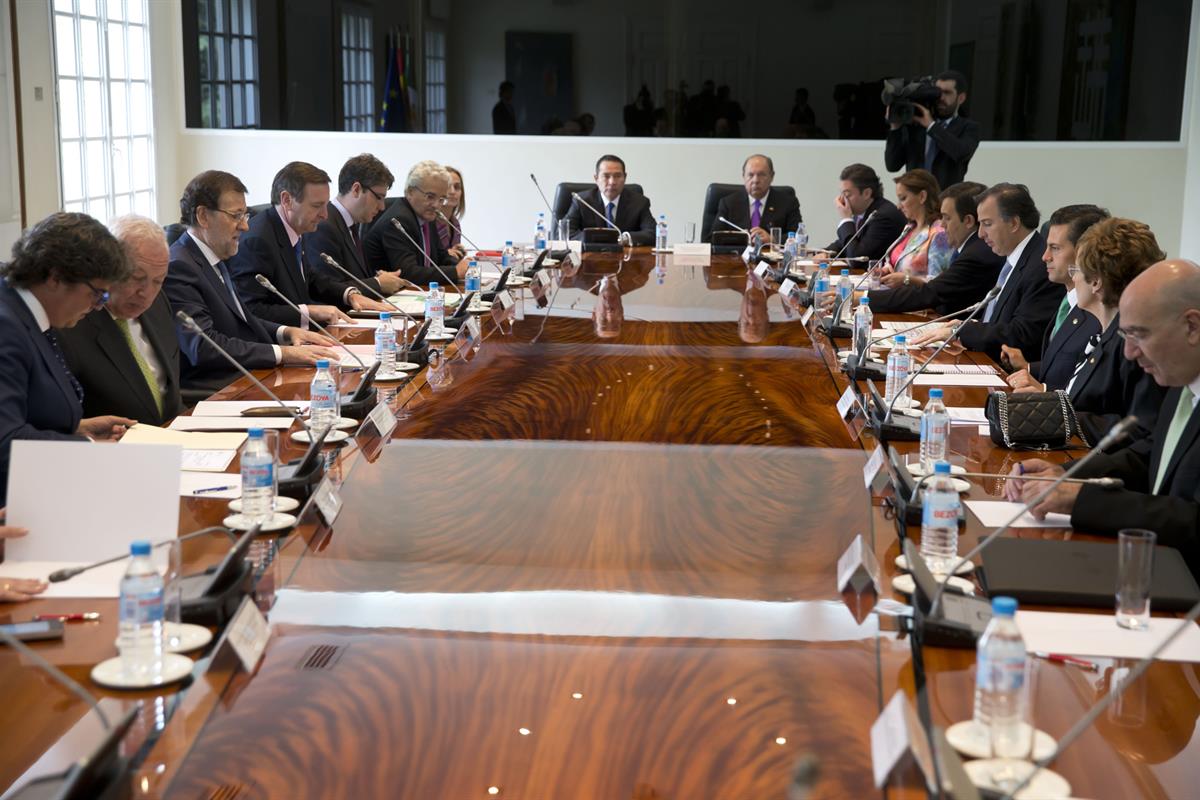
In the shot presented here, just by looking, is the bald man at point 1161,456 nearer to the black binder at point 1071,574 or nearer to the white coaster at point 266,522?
the black binder at point 1071,574

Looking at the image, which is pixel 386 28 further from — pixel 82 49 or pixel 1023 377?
pixel 1023 377

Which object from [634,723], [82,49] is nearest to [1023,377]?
[634,723]

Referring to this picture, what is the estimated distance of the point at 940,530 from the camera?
6.33ft

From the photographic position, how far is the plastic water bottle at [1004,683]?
1344 millimetres

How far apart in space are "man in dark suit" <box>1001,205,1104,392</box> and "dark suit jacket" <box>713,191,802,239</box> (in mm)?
3504

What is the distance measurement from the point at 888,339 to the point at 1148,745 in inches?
103

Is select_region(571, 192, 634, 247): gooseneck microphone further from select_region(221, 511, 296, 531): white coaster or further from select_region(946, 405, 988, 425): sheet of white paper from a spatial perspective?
select_region(221, 511, 296, 531): white coaster

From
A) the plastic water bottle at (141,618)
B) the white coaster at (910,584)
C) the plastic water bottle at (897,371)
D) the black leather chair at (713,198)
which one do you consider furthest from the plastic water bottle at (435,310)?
the black leather chair at (713,198)

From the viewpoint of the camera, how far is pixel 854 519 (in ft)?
7.12

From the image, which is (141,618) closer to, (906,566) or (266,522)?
Result: (266,522)

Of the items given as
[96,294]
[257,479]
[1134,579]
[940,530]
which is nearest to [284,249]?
[96,294]

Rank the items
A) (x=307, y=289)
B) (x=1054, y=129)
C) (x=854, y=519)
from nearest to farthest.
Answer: (x=854, y=519), (x=307, y=289), (x=1054, y=129)

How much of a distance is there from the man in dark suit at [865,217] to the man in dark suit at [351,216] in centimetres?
245

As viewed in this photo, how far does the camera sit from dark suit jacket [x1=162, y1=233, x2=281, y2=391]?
349cm
